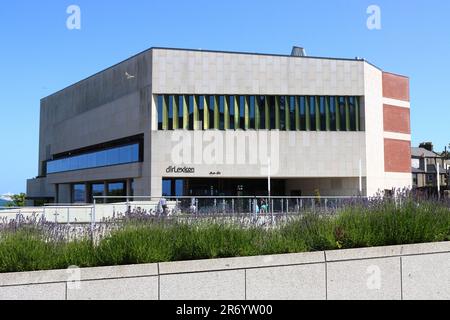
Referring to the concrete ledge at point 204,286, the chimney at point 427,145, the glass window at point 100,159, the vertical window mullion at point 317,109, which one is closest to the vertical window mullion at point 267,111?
the vertical window mullion at point 317,109

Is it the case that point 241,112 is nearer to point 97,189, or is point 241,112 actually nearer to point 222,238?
point 97,189

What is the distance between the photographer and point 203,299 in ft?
21.4

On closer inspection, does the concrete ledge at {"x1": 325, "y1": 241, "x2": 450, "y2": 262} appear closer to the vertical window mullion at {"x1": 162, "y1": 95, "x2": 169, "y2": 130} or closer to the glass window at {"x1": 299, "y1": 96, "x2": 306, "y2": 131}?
the vertical window mullion at {"x1": 162, "y1": 95, "x2": 169, "y2": 130}

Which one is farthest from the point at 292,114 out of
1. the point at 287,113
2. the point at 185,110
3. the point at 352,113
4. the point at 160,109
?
the point at 160,109

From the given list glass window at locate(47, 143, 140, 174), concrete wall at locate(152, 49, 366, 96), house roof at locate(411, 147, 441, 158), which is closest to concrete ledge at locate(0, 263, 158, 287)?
concrete wall at locate(152, 49, 366, 96)

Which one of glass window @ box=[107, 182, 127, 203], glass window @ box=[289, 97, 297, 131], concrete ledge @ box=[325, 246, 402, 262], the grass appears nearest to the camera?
the grass

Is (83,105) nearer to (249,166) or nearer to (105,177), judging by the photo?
(105,177)

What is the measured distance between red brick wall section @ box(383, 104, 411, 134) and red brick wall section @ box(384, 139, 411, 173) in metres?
1.32

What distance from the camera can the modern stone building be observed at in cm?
4803

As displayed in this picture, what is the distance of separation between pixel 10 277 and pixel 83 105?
60584 millimetres

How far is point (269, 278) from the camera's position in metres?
6.79

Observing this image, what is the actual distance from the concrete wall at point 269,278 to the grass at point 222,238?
436mm
